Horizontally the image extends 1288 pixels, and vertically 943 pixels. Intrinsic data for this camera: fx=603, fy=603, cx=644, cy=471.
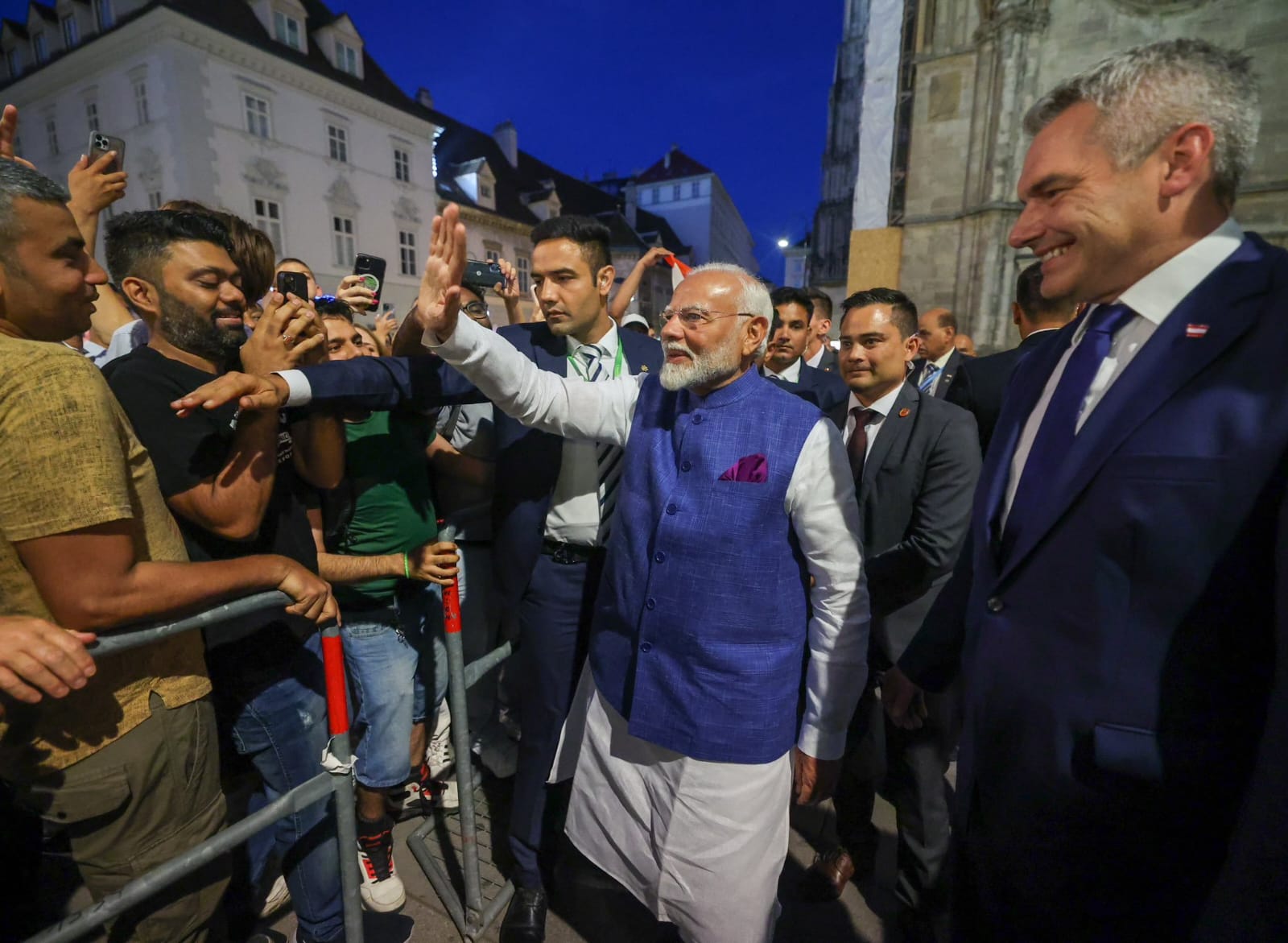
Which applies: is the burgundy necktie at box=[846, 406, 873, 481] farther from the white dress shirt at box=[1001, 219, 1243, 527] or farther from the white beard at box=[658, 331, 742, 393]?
the white dress shirt at box=[1001, 219, 1243, 527]

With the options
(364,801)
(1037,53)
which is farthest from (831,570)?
(1037,53)

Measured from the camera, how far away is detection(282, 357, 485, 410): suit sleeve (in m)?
1.89

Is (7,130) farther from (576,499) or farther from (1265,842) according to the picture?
(1265,842)

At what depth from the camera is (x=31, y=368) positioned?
1300 millimetres

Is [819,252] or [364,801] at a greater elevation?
[819,252]

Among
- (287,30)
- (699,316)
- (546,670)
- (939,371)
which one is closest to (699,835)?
(546,670)

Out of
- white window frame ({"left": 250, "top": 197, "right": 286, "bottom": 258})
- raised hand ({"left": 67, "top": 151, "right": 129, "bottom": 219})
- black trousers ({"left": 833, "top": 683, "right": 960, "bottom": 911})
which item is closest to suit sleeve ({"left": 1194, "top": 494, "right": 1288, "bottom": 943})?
black trousers ({"left": 833, "top": 683, "right": 960, "bottom": 911})

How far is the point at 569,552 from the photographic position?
2557 mm

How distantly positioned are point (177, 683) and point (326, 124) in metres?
25.8

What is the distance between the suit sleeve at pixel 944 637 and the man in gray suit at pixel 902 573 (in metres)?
0.45

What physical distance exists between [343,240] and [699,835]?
2512 centimetres

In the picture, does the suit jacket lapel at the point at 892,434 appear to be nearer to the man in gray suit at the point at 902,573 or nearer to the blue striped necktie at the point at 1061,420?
the man in gray suit at the point at 902,573

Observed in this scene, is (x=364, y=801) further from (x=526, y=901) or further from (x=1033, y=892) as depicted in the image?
(x=1033, y=892)

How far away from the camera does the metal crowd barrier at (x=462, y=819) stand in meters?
2.20
